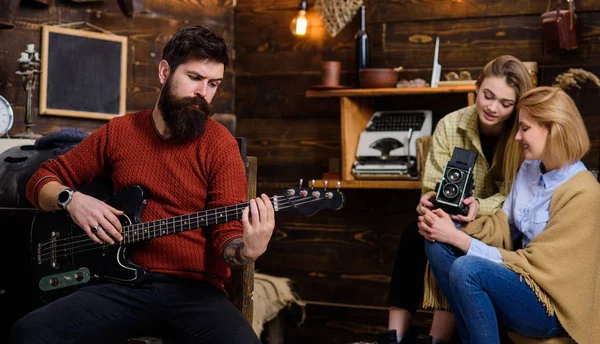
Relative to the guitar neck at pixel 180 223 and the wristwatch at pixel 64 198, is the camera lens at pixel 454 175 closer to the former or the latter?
the guitar neck at pixel 180 223

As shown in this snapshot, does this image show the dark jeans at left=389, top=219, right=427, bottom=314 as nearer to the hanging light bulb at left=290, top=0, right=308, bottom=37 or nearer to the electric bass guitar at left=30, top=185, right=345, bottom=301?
the electric bass guitar at left=30, top=185, right=345, bottom=301

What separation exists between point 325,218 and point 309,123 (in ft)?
1.80

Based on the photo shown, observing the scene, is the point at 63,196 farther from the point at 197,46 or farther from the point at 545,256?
the point at 545,256

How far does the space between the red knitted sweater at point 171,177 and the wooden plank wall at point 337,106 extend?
1.86 meters

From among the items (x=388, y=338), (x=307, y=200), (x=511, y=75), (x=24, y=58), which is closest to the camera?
(x=307, y=200)

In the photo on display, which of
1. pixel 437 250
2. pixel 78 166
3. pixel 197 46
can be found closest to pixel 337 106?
pixel 437 250

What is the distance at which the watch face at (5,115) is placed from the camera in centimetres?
342

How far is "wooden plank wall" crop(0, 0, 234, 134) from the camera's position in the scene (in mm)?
3719

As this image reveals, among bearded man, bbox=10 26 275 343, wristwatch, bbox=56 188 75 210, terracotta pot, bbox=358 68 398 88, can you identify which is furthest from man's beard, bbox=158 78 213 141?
terracotta pot, bbox=358 68 398 88

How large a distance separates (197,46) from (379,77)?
Answer: 163 centimetres

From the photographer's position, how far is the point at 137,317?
2344 mm

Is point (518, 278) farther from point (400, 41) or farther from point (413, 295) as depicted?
point (400, 41)

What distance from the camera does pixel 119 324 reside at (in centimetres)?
232

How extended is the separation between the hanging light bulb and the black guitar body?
2.04 m
